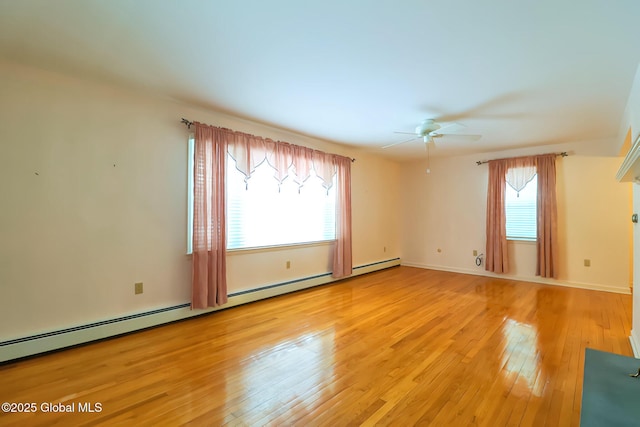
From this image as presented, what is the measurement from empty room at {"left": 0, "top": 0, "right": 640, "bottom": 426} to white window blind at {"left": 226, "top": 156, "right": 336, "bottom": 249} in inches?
1.3

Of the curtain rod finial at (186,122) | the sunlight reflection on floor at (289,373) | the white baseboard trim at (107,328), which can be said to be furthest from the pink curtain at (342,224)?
the curtain rod finial at (186,122)

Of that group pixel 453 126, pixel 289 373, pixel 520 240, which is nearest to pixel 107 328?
pixel 289 373

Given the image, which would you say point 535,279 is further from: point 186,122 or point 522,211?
point 186,122

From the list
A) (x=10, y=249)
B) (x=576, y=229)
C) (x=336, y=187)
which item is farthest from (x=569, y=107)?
(x=10, y=249)

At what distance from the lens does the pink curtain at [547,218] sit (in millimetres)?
4773

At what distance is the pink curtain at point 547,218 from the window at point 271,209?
3.60 meters

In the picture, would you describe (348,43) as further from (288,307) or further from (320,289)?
(320,289)

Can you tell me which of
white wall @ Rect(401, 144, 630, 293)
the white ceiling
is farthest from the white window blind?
white wall @ Rect(401, 144, 630, 293)

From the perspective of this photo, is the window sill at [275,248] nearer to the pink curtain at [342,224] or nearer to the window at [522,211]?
the pink curtain at [342,224]

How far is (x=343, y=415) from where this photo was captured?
1.67 metres

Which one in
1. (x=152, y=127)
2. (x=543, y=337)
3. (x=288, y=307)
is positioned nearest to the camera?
(x=543, y=337)

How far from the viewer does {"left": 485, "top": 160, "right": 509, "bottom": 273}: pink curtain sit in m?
5.24

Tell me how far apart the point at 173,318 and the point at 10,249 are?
1517mm

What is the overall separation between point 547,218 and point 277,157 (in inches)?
184
